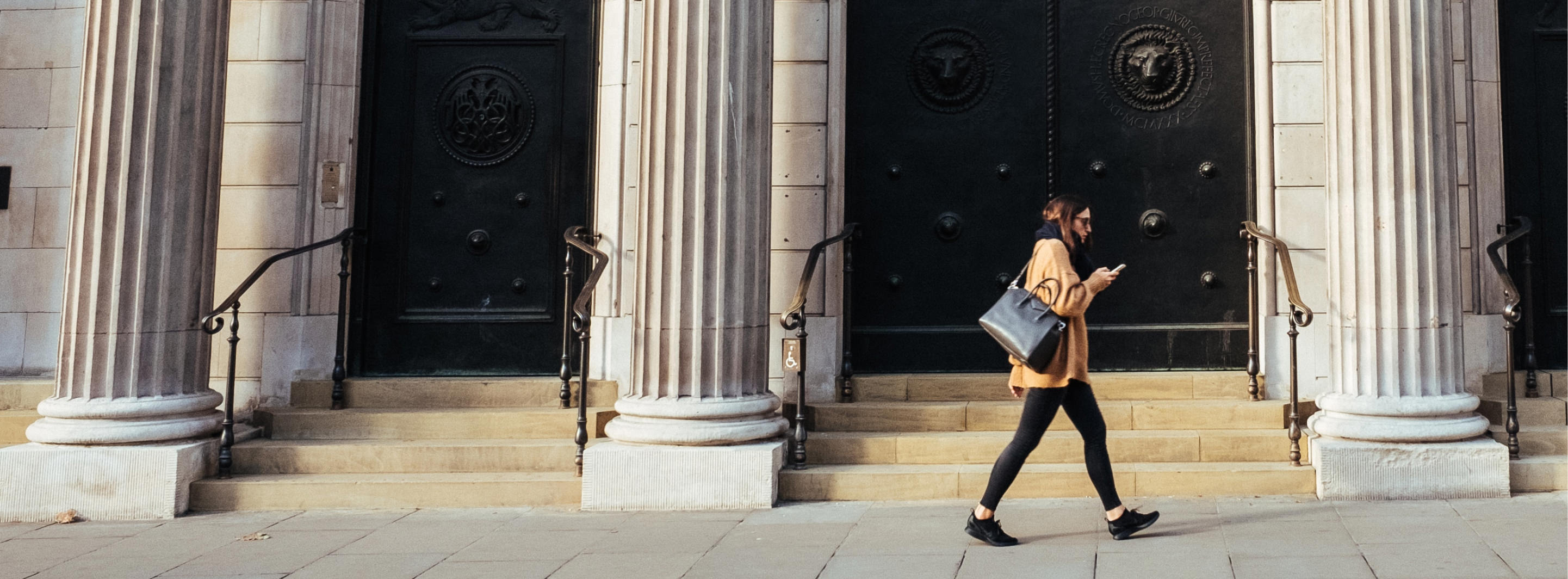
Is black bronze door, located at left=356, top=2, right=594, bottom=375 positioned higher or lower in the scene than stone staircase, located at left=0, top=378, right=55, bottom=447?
higher

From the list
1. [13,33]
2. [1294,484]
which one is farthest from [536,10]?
[1294,484]

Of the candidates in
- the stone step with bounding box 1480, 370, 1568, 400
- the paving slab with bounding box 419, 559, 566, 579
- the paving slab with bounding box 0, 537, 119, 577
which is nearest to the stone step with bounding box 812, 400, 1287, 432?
the stone step with bounding box 1480, 370, 1568, 400

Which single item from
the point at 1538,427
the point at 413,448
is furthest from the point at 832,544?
the point at 1538,427

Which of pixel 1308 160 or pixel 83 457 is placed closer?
pixel 83 457

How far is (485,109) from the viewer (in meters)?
7.94

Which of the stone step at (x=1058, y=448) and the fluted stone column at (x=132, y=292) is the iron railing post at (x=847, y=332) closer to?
the stone step at (x=1058, y=448)

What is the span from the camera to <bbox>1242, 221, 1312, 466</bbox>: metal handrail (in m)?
6.29

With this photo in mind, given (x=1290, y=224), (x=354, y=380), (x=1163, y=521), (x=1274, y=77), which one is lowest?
(x=1163, y=521)

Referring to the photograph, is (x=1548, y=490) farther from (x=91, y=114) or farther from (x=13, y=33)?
(x=13, y=33)

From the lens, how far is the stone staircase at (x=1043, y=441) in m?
6.10

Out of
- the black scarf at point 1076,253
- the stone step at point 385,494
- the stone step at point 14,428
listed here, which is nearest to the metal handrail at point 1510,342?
the black scarf at point 1076,253

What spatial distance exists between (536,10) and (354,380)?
3062mm

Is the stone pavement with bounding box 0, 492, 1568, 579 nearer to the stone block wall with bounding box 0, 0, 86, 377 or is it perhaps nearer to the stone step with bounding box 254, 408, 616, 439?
the stone step with bounding box 254, 408, 616, 439

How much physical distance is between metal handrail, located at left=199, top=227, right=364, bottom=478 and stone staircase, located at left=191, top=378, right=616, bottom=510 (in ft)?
0.37
